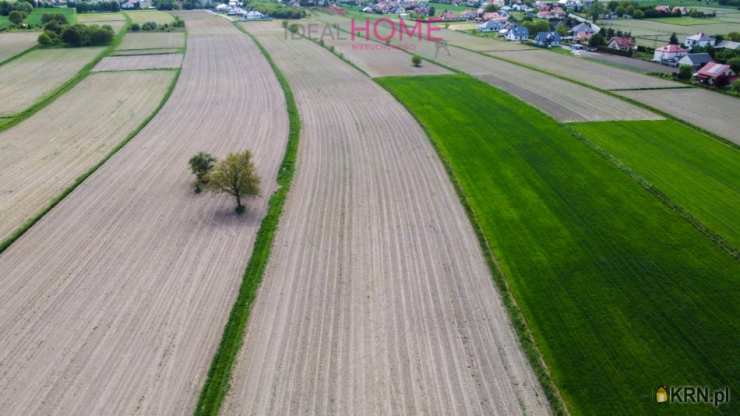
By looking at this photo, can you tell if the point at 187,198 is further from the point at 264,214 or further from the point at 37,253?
the point at 37,253

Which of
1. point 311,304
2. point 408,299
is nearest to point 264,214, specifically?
point 311,304

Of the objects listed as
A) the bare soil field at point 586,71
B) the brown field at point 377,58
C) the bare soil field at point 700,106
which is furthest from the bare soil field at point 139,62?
the bare soil field at point 700,106

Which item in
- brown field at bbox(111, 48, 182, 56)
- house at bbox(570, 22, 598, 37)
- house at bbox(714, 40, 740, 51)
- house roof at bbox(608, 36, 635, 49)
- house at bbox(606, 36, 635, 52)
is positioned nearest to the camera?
house at bbox(714, 40, 740, 51)

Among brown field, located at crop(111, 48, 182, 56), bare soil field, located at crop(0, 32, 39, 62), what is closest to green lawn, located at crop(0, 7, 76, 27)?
bare soil field, located at crop(0, 32, 39, 62)

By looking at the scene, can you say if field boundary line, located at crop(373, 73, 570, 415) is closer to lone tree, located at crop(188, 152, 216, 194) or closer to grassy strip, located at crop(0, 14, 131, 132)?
lone tree, located at crop(188, 152, 216, 194)

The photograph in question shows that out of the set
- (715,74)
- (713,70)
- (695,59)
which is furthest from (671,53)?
(715,74)

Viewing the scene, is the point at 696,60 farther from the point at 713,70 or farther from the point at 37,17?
the point at 37,17

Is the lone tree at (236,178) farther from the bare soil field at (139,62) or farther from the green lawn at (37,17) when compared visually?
the green lawn at (37,17)
